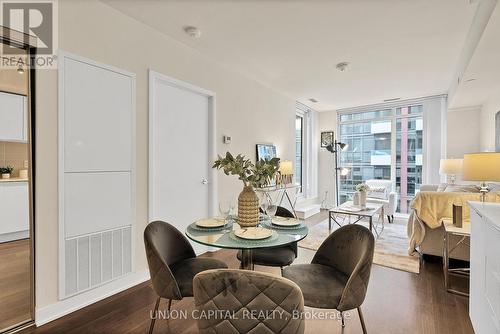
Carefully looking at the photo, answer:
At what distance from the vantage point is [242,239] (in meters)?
1.61

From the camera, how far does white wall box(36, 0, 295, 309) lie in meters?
1.94

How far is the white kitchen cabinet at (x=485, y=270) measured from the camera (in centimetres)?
131

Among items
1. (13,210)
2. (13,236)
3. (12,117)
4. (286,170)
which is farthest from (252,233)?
(12,117)

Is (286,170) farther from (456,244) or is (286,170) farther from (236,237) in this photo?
(236,237)

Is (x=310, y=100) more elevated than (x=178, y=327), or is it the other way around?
(x=310, y=100)

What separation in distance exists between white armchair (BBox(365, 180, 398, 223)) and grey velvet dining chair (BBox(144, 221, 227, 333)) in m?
4.27

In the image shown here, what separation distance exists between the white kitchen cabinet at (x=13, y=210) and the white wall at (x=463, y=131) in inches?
300

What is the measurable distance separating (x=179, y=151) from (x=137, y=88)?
85 centimetres

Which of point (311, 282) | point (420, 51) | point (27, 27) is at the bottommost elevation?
point (311, 282)

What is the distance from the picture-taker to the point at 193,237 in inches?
67.4

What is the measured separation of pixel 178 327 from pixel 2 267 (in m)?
2.44

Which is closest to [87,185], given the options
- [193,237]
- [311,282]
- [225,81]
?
[193,237]

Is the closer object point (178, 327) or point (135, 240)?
point (178, 327)

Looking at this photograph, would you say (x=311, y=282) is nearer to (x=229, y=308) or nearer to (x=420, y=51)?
(x=229, y=308)
